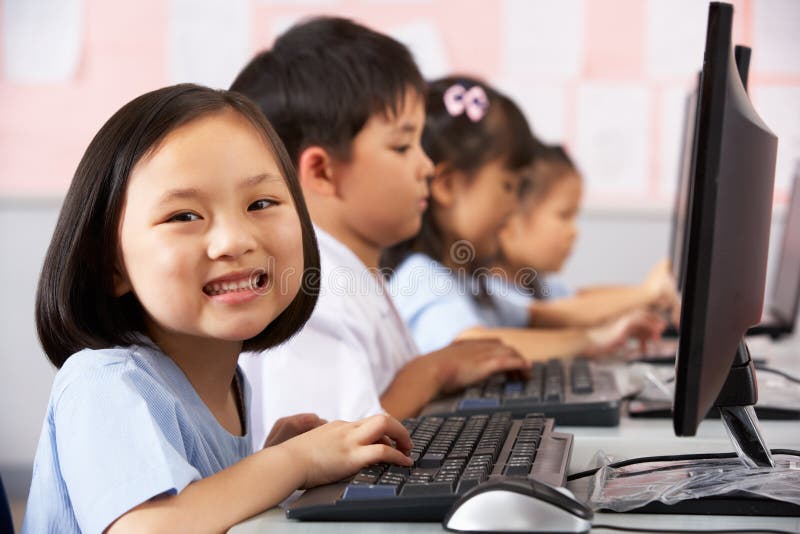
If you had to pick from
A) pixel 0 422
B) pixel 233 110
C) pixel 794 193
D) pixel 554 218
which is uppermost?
pixel 233 110

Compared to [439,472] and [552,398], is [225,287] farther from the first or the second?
[552,398]

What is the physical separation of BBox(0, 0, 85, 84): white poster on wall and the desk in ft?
7.94

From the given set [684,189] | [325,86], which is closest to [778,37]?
[684,189]

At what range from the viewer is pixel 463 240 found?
6.59 feet

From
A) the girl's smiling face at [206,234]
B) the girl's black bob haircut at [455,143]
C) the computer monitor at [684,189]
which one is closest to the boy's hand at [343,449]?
the girl's smiling face at [206,234]

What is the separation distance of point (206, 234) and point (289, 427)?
24 centimetres

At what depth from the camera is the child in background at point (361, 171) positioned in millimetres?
1316

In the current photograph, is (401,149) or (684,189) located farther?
(684,189)

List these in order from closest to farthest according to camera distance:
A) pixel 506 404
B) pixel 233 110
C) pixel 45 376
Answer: pixel 233 110 < pixel 506 404 < pixel 45 376

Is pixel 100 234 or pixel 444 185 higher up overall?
pixel 100 234

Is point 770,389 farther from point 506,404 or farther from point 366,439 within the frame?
point 366,439

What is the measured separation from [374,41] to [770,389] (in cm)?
71

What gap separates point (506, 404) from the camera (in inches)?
46.0

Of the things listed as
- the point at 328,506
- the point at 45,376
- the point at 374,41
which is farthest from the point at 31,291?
the point at 328,506
